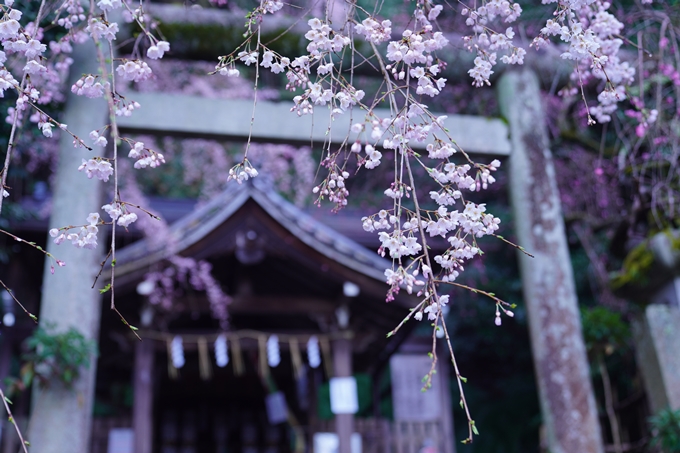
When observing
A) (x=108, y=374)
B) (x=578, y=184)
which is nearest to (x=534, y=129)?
(x=578, y=184)

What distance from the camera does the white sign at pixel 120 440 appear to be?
18.0ft

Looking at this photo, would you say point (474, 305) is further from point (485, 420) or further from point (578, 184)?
point (578, 184)

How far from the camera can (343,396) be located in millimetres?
5465

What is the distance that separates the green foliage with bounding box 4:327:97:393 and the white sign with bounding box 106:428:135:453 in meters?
1.91

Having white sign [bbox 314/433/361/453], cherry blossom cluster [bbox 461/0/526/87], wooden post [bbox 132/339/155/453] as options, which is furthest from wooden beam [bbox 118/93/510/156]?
white sign [bbox 314/433/361/453]

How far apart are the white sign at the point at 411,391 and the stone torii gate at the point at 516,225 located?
3119mm

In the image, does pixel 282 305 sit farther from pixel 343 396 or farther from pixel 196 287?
pixel 343 396

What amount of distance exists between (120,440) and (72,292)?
2.20 m

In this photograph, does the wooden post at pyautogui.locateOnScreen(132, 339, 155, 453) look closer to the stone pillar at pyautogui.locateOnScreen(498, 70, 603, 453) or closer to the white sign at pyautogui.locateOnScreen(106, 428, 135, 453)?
the white sign at pyautogui.locateOnScreen(106, 428, 135, 453)

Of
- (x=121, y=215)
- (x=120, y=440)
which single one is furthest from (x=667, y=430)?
(x=120, y=440)

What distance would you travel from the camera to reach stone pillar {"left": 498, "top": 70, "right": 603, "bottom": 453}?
13.6ft

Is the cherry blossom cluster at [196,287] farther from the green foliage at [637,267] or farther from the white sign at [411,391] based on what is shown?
the green foliage at [637,267]

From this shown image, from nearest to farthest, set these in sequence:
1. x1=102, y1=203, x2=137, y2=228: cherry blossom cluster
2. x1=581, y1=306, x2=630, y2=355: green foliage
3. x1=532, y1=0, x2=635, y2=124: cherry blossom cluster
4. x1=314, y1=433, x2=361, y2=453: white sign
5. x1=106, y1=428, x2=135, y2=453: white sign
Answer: x1=102, y1=203, x2=137, y2=228: cherry blossom cluster → x1=532, y1=0, x2=635, y2=124: cherry blossom cluster → x1=581, y1=306, x2=630, y2=355: green foliage → x1=106, y1=428, x2=135, y2=453: white sign → x1=314, y1=433, x2=361, y2=453: white sign

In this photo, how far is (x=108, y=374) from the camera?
7703 millimetres
